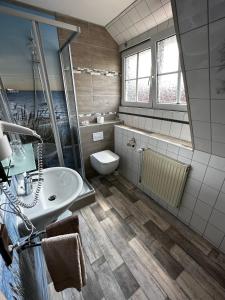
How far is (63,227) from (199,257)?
4.67 ft

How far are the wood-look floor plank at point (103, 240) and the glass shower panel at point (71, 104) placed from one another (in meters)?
0.61

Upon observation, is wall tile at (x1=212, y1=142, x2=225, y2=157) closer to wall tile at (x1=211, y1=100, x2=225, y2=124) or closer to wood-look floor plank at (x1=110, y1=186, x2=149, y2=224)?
wall tile at (x1=211, y1=100, x2=225, y2=124)

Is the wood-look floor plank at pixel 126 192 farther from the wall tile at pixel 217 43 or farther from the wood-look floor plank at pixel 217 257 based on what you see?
the wall tile at pixel 217 43

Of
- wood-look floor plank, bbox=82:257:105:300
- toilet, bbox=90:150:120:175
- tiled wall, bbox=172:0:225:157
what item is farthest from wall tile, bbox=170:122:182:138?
wood-look floor plank, bbox=82:257:105:300

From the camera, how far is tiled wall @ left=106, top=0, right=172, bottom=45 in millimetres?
1531

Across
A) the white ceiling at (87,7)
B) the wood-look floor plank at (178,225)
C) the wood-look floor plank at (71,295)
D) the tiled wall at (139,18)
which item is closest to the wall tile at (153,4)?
the tiled wall at (139,18)

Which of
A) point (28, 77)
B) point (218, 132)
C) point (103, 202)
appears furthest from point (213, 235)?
point (28, 77)

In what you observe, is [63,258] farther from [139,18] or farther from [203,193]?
[139,18]

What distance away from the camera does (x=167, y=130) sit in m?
1.85

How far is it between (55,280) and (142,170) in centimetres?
155

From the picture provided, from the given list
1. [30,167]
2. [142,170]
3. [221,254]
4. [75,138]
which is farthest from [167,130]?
[30,167]

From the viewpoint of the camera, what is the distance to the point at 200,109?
43.8 inches

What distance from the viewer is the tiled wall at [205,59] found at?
718 mm

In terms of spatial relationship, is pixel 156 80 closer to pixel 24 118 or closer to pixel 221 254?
pixel 24 118
